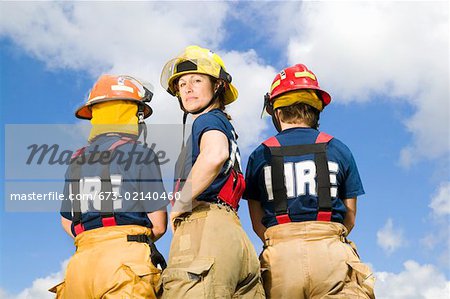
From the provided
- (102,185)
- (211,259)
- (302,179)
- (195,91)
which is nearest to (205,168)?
(211,259)

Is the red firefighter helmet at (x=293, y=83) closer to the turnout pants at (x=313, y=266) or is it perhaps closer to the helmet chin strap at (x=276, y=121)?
the helmet chin strap at (x=276, y=121)

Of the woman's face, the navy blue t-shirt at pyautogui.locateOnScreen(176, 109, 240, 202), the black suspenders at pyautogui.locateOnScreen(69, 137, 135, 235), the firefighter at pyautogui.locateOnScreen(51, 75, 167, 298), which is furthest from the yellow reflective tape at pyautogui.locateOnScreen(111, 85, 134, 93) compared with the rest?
the navy blue t-shirt at pyautogui.locateOnScreen(176, 109, 240, 202)

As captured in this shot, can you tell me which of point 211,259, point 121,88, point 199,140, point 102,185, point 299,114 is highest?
point 121,88

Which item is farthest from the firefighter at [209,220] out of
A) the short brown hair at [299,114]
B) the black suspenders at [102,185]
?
the short brown hair at [299,114]

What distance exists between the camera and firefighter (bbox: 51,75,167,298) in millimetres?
5777

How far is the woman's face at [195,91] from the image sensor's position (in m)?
6.02

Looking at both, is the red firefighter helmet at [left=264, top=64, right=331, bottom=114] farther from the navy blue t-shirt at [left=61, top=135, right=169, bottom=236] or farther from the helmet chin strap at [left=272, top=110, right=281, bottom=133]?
the navy blue t-shirt at [left=61, top=135, right=169, bottom=236]

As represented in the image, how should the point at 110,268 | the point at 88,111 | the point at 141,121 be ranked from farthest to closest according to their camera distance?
the point at 88,111, the point at 141,121, the point at 110,268

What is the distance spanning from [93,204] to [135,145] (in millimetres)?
753

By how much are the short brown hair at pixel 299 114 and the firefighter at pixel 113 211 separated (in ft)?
5.01

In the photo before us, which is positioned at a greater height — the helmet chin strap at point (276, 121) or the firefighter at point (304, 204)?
the helmet chin strap at point (276, 121)

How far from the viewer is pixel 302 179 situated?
6.06 m

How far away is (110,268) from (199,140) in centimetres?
152

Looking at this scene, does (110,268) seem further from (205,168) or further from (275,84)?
(275,84)
